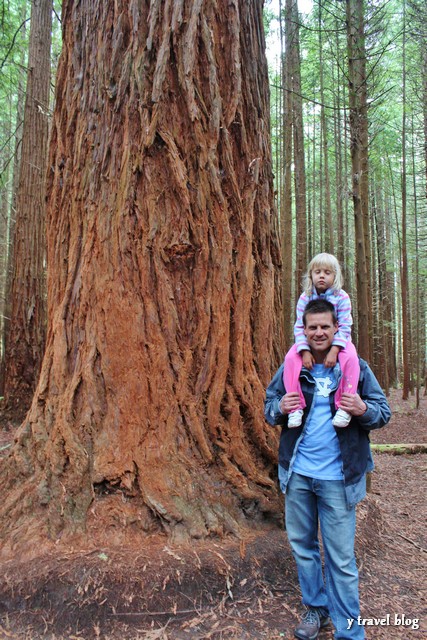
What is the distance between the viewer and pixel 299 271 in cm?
1399

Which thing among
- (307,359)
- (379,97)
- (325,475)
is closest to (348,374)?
(307,359)

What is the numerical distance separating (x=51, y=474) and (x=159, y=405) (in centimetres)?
82

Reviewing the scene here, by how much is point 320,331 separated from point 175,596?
1666 millimetres

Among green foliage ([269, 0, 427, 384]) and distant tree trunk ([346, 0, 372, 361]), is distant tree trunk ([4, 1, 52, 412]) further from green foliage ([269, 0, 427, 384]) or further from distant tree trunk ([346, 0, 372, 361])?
distant tree trunk ([346, 0, 372, 361])

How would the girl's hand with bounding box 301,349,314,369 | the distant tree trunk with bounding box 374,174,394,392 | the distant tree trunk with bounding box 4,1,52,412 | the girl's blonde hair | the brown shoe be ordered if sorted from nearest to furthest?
the brown shoe < the girl's hand with bounding box 301,349,314,369 < the girl's blonde hair < the distant tree trunk with bounding box 4,1,52,412 < the distant tree trunk with bounding box 374,174,394,392

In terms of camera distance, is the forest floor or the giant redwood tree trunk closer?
the forest floor

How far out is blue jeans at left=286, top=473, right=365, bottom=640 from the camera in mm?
2330

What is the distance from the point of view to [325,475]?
2.40 m

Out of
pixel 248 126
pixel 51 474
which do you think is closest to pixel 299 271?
pixel 248 126

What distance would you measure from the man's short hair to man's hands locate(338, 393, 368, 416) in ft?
1.54

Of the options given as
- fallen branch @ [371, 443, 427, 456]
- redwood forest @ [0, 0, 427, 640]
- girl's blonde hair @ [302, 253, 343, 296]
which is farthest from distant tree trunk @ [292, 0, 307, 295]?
girl's blonde hair @ [302, 253, 343, 296]

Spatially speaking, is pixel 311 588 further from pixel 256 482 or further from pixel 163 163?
pixel 163 163

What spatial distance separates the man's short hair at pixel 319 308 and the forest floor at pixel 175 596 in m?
1.44

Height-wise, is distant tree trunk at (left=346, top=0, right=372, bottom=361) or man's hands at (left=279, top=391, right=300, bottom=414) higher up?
distant tree trunk at (left=346, top=0, right=372, bottom=361)
